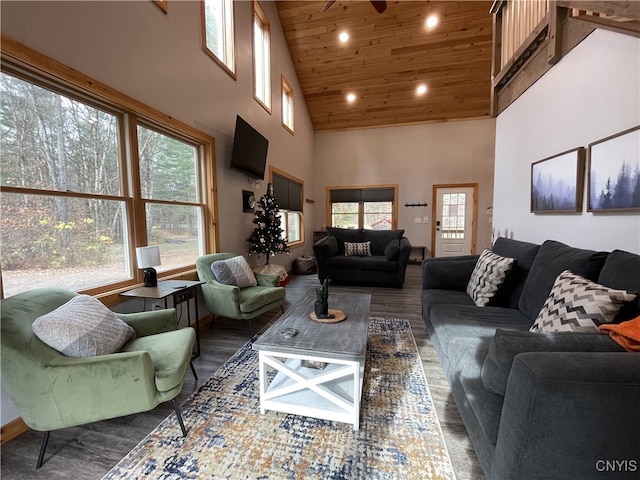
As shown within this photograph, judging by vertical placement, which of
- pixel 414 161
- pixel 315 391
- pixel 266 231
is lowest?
pixel 315 391

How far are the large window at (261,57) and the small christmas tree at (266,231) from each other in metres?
1.69

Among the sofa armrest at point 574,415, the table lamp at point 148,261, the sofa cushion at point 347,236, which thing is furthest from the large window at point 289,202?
the sofa armrest at point 574,415

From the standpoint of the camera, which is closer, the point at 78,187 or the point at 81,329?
the point at 81,329

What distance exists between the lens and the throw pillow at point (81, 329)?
4.31 ft

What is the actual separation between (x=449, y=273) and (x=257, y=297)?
190 centimetres

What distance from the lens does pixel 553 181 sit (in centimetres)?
232

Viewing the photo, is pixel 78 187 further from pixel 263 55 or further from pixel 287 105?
pixel 287 105

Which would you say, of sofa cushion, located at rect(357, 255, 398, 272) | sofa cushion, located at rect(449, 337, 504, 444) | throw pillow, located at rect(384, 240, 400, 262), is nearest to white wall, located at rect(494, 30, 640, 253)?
sofa cushion, located at rect(449, 337, 504, 444)

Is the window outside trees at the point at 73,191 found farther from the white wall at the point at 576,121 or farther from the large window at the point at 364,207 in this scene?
the large window at the point at 364,207

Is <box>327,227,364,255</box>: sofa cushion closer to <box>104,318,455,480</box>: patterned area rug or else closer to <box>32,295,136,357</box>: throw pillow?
<box>104,318,455,480</box>: patterned area rug

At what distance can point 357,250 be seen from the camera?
503 centimetres

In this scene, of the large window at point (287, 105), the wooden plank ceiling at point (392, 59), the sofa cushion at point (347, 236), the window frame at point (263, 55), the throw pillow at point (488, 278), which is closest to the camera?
the throw pillow at point (488, 278)

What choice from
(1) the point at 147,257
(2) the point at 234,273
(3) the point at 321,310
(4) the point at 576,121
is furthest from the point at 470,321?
(1) the point at 147,257

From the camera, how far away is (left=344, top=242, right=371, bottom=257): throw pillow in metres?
5.02
